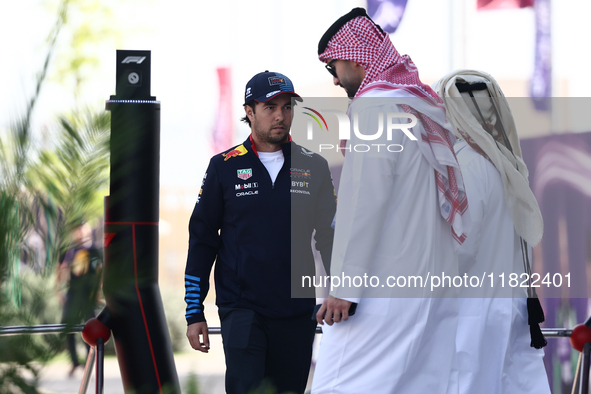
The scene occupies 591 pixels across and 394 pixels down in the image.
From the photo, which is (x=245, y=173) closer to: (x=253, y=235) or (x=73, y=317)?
(x=253, y=235)

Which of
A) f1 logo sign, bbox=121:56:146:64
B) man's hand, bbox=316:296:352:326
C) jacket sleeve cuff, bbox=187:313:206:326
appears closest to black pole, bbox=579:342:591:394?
man's hand, bbox=316:296:352:326

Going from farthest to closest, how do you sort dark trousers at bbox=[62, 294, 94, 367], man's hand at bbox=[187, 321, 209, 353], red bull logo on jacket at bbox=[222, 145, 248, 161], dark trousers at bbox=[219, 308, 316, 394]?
red bull logo on jacket at bbox=[222, 145, 248, 161] < man's hand at bbox=[187, 321, 209, 353] < dark trousers at bbox=[219, 308, 316, 394] < dark trousers at bbox=[62, 294, 94, 367]

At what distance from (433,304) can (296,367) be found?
75cm

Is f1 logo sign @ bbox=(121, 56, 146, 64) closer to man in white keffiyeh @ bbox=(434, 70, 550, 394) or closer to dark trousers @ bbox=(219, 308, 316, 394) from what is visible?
dark trousers @ bbox=(219, 308, 316, 394)

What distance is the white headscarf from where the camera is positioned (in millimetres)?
2598

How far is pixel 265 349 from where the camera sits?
251 cm

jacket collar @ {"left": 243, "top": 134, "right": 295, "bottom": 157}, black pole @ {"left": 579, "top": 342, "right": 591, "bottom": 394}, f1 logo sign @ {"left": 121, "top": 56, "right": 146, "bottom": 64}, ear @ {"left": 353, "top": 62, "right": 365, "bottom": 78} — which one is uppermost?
ear @ {"left": 353, "top": 62, "right": 365, "bottom": 78}

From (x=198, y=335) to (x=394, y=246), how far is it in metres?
0.95

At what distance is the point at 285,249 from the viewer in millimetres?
2566

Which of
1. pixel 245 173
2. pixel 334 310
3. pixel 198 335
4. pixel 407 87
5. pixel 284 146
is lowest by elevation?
pixel 198 335

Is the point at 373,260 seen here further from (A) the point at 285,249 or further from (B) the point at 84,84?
(B) the point at 84,84

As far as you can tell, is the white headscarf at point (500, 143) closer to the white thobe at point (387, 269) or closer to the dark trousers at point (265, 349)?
the white thobe at point (387, 269)

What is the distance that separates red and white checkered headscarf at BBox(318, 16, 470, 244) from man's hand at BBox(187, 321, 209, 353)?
1.07 meters

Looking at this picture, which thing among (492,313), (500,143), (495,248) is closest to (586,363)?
(492,313)
